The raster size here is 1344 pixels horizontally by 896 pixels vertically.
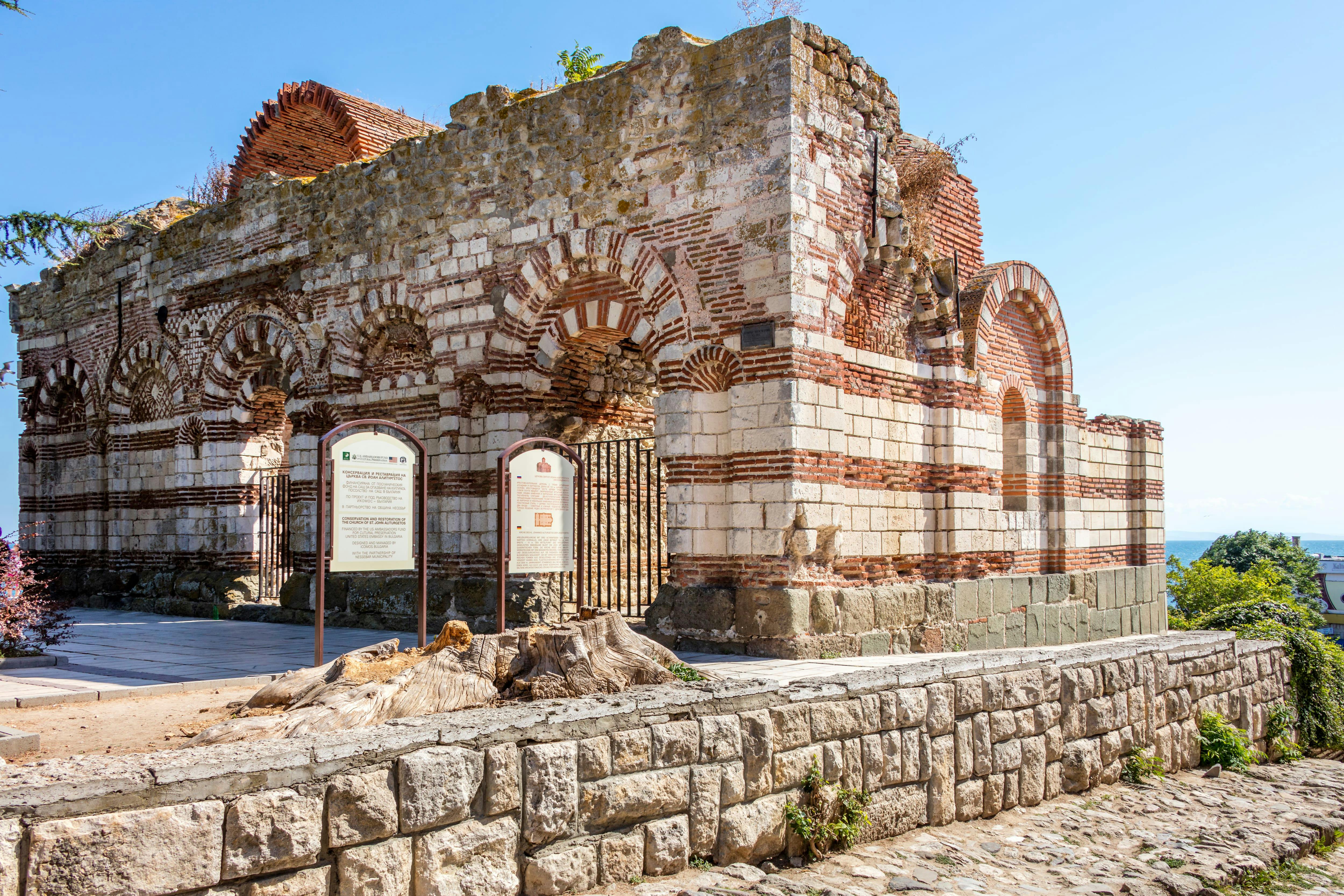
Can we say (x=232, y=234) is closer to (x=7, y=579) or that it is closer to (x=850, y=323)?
(x=7, y=579)

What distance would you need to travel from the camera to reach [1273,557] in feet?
120

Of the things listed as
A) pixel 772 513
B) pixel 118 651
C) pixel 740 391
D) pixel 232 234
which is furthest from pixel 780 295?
pixel 232 234

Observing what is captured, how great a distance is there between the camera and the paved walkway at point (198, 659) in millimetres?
7199

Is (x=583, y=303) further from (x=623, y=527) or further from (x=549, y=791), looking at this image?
(x=549, y=791)

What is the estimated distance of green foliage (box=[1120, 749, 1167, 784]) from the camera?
8320mm

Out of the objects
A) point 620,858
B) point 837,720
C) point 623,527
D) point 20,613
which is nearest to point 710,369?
point 623,527

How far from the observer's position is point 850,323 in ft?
32.7

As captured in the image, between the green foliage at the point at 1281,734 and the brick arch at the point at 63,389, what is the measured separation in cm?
1618

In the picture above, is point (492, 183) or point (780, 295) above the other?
A: point (492, 183)

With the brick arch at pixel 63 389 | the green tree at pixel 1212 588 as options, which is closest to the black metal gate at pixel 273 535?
the brick arch at pixel 63 389

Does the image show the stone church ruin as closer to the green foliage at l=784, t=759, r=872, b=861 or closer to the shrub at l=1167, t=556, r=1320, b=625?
the green foliage at l=784, t=759, r=872, b=861

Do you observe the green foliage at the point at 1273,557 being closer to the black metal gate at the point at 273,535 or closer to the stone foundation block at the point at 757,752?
the black metal gate at the point at 273,535

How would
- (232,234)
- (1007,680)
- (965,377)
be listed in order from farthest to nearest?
(232,234) < (965,377) < (1007,680)

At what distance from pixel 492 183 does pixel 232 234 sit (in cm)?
489
